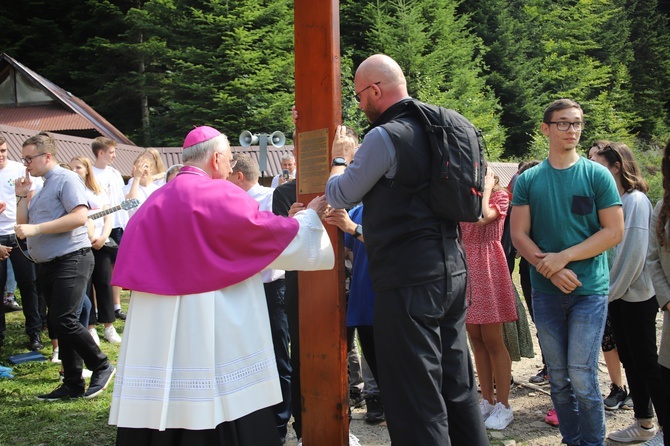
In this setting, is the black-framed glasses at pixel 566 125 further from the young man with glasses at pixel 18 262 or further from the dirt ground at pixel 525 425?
the young man with glasses at pixel 18 262

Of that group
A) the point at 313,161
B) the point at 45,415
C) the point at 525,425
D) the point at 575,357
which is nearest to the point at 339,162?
the point at 313,161

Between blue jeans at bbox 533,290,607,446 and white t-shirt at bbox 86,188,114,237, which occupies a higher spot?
white t-shirt at bbox 86,188,114,237

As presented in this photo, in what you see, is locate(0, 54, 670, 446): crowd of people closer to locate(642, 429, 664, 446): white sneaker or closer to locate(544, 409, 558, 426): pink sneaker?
locate(642, 429, 664, 446): white sneaker

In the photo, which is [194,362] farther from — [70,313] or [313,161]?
[70,313]

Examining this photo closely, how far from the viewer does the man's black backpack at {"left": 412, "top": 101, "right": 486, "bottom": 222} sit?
290 cm

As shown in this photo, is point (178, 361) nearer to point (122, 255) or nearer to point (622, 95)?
point (122, 255)

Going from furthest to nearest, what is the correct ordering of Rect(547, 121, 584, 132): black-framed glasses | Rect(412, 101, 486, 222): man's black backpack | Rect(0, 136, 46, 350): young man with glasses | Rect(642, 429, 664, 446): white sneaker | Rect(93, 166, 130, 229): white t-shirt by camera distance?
Rect(93, 166, 130, 229): white t-shirt, Rect(0, 136, 46, 350): young man with glasses, Rect(642, 429, 664, 446): white sneaker, Rect(547, 121, 584, 132): black-framed glasses, Rect(412, 101, 486, 222): man's black backpack

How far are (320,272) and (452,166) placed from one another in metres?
1.17

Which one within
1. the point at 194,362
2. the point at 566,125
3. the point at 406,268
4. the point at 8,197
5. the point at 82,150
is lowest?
the point at 194,362

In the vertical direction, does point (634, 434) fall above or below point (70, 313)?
below

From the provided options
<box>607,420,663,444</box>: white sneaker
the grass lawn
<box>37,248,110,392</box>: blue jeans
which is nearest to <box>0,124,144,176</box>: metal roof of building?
the grass lawn

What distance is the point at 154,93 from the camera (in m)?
25.7

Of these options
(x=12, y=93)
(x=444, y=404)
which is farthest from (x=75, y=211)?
(x=12, y=93)

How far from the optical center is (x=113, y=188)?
25.8ft
